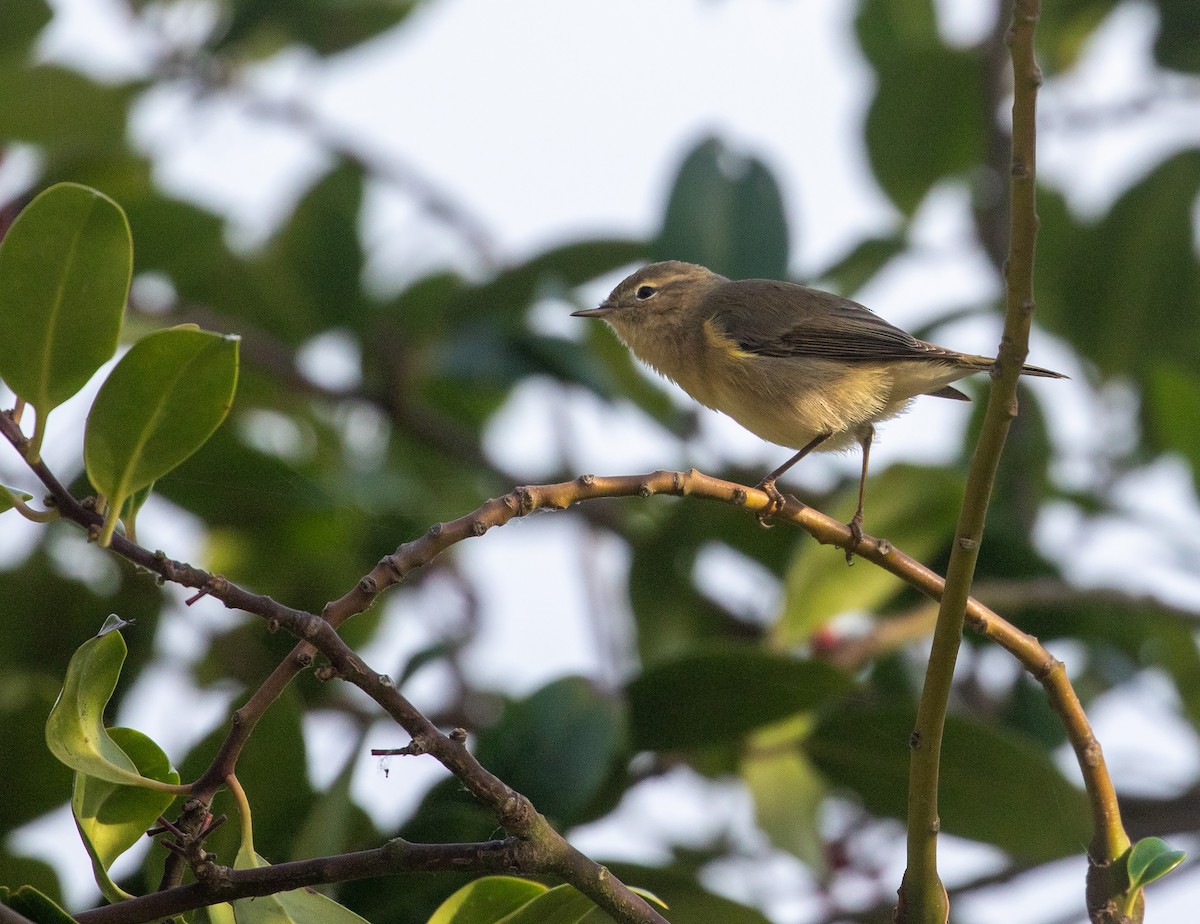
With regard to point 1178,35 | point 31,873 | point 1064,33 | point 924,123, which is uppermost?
point 1064,33

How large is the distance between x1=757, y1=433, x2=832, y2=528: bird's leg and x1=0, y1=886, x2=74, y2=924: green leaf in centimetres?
123

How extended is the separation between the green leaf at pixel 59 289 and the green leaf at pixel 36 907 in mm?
554

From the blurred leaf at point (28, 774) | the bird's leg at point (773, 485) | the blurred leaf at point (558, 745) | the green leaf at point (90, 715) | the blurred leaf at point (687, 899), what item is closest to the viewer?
the green leaf at point (90, 715)

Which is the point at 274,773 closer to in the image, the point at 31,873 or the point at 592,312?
the point at 31,873

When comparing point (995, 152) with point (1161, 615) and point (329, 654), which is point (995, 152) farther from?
point (329, 654)

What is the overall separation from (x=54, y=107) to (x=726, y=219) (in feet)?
7.53

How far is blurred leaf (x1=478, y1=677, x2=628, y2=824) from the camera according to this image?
2.94 meters

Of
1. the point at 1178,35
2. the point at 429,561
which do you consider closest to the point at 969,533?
the point at 429,561

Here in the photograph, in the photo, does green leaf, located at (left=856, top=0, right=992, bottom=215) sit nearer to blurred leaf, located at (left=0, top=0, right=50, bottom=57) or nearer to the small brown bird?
the small brown bird

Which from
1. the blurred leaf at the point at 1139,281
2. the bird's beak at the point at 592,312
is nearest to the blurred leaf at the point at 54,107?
the bird's beak at the point at 592,312

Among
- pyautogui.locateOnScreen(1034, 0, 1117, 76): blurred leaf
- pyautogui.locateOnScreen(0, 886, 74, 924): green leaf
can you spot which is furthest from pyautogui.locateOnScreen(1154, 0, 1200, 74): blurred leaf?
pyautogui.locateOnScreen(0, 886, 74, 924): green leaf

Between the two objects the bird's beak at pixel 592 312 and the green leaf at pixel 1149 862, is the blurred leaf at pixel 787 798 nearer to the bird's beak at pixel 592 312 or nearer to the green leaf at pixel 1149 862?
the green leaf at pixel 1149 862

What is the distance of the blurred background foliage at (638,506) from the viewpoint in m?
3.02

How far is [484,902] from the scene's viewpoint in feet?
5.87
